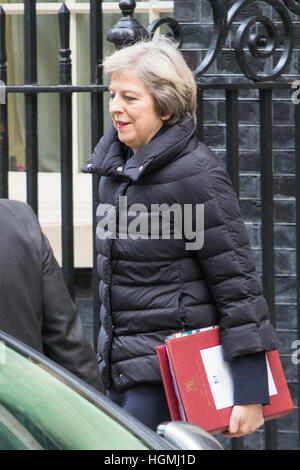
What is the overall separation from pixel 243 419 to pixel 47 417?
123cm

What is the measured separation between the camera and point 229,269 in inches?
122

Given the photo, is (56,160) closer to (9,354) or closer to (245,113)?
(245,113)

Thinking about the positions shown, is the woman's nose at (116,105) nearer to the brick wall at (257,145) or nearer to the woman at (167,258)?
the woman at (167,258)

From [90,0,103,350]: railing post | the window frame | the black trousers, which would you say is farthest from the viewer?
the window frame

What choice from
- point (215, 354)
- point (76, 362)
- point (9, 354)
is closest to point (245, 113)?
point (215, 354)

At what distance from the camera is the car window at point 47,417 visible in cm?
200

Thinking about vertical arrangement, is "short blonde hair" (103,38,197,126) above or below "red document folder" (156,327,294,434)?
above

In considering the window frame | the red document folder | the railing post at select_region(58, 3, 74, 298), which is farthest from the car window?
the window frame

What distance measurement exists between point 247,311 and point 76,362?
619mm

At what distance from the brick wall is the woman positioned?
134 centimetres

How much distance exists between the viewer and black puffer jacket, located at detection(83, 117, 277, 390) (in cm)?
309

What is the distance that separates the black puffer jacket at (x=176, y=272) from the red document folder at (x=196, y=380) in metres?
0.06

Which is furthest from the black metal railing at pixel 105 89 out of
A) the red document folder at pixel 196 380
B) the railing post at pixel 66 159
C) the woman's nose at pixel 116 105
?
the red document folder at pixel 196 380

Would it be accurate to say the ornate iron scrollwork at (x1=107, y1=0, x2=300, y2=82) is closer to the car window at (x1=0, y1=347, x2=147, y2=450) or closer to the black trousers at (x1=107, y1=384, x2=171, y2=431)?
the black trousers at (x1=107, y1=384, x2=171, y2=431)
